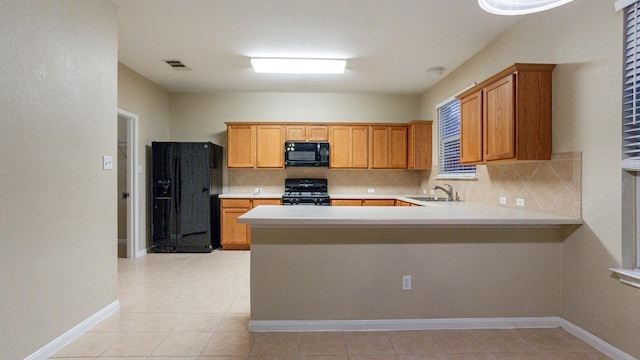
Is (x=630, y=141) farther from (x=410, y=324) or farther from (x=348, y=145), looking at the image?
(x=348, y=145)

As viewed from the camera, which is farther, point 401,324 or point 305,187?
point 305,187

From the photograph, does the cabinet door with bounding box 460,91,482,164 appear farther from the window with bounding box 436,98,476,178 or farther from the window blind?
the window blind

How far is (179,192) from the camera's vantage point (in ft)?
16.2

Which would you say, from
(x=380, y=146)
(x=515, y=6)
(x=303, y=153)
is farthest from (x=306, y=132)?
(x=515, y=6)

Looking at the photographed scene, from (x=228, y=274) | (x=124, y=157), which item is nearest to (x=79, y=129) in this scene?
(x=228, y=274)

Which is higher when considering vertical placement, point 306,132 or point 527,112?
point 306,132

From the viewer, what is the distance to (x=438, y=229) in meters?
2.52

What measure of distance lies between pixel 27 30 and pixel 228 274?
2.85m

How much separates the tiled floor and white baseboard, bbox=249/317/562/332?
0.16 ft

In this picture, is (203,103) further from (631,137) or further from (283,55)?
(631,137)

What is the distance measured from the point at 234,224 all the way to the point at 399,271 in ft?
10.9

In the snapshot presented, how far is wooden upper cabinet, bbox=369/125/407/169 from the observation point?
5523mm

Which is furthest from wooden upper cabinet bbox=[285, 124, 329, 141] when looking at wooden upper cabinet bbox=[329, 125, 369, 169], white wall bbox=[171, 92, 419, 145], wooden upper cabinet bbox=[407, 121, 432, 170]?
wooden upper cabinet bbox=[407, 121, 432, 170]

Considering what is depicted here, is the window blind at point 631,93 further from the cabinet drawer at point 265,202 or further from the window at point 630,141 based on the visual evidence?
the cabinet drawer at point 265,202
